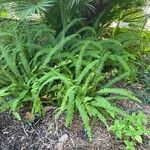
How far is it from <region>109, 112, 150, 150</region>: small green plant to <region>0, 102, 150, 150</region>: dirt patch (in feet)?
0.23

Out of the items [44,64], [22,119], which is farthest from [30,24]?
[22,119]

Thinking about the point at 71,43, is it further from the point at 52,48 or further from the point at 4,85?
the point at 4,85

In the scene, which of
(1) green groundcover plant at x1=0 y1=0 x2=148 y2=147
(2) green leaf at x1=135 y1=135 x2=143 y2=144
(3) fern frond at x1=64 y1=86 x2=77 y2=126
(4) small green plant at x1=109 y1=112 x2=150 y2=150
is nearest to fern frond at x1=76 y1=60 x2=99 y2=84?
(1) green groundcover plant at x1=0 y1=0 x2=148 y2=147

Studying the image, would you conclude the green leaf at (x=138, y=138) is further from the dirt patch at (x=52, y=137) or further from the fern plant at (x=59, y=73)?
the fern plant at (x=59, y=73)

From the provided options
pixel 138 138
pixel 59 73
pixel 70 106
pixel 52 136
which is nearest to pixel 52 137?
pixel 52 136

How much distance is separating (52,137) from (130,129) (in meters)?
0.68

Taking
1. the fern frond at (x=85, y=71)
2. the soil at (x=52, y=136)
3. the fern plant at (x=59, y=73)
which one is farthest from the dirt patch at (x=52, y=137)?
the fern frond at (x=85, y=71)

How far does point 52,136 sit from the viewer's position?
3.63m

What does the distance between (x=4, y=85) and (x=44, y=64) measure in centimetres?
47

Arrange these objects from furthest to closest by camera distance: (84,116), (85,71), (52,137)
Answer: (85,71)
(52,137)
(84,116)

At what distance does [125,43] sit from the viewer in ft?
14.8

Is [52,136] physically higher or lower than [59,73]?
lower

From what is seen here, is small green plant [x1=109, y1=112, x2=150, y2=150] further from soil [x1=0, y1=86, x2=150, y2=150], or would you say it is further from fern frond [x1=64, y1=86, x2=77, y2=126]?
fern frond [x1=64, y1=86, x2=77, y2=126]

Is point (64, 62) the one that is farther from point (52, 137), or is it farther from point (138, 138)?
point (138, 138)
